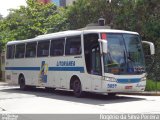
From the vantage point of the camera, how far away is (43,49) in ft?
75.2

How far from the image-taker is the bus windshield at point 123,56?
17469 millimetres

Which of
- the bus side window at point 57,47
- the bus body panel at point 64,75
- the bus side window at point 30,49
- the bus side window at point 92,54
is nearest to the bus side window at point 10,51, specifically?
the bus body panel at point 64,75

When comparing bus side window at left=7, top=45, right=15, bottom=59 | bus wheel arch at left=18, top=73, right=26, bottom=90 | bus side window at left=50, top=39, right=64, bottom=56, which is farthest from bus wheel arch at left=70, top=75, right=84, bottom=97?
bus side window at left=7, top=45, right=15, bottom=59

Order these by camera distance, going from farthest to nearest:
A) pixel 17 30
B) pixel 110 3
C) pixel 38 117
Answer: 1. pixel 17 30
2. pixel 110 3
3. pixel 38 117

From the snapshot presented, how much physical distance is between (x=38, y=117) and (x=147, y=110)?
3.69 metres

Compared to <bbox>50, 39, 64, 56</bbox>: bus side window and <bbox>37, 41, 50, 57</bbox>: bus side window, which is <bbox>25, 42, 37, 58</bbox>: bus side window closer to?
<bbox>37, 41, 50, 57</bbox>: bus side window

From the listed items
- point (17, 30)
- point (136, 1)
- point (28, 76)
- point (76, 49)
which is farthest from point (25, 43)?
point (17, 30)

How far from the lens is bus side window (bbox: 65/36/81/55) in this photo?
19250mm

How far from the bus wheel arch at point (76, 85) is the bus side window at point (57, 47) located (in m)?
1.68

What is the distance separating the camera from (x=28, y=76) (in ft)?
82.2

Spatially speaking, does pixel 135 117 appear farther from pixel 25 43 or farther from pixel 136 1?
pixel 136 1

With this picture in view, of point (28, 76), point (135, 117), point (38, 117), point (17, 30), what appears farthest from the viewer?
point (17, 30)

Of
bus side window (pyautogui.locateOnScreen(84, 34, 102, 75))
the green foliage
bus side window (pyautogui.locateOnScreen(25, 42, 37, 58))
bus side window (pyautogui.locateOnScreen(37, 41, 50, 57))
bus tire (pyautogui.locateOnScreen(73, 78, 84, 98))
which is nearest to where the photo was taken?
bus side window (pyautogui.locateOnScreen(84, 34, 102, 75))

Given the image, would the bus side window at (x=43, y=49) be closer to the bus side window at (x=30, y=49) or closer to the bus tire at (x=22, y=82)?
the bus side window at (x=30, y=49)
